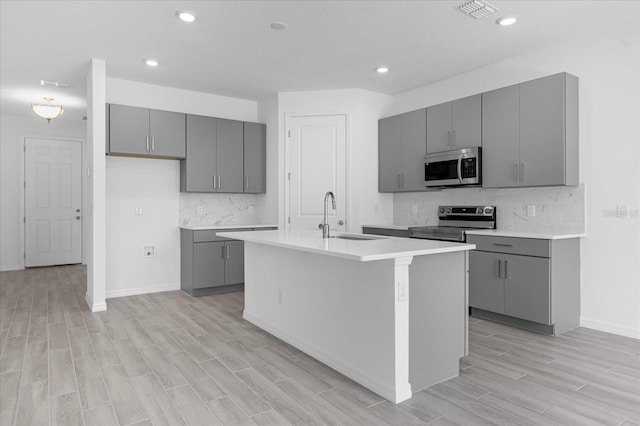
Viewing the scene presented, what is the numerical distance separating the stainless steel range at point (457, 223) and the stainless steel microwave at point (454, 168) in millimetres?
378

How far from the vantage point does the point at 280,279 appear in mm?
3420

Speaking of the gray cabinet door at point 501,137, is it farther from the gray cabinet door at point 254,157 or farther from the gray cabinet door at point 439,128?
the gray cabinet door at point 254,157

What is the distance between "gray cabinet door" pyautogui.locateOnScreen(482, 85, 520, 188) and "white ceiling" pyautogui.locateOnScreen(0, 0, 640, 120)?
0.46 meters

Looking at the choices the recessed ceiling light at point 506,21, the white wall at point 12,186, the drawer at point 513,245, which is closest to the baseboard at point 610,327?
the drawer at point 513,245

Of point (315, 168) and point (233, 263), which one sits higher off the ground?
point (315, 168)

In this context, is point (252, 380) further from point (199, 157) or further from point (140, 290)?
point (199, 157)

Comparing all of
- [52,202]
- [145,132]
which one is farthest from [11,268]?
[145,132]

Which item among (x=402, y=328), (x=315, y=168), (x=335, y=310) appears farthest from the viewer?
(x=315, y=168)

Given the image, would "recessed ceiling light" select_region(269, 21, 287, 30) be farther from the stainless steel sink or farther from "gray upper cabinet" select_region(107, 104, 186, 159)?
"gray upper cabinet" select_region(107, 104, 186, 159)

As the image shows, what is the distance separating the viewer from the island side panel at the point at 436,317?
2.41 m

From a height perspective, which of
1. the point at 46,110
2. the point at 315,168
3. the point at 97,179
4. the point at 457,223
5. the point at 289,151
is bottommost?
the point at 457,223

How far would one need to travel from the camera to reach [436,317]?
2.52 metres

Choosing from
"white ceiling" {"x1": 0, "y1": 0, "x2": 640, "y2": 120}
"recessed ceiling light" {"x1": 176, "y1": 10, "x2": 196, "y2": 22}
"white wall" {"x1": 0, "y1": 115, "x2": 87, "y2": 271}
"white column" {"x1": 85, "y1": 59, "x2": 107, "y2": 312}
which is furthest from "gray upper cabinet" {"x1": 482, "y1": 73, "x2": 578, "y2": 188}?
"white wall" {"x1": 0, "y1": 115, "x2": 87, "y2": 271}

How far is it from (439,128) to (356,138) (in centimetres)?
111
